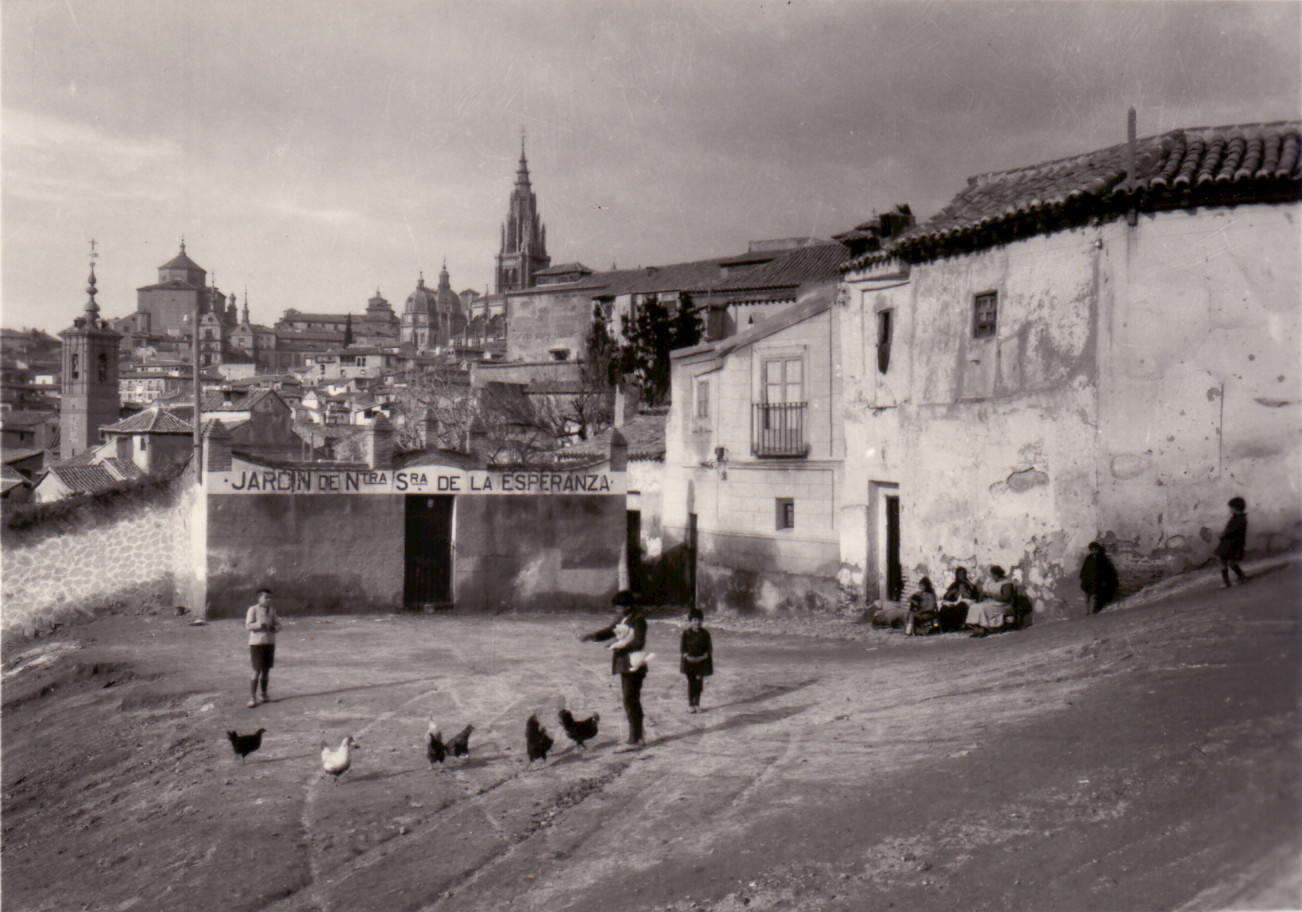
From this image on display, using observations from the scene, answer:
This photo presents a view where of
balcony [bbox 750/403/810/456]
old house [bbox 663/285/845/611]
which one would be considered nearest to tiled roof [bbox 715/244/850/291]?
old house [bbox 663/285/845/611]

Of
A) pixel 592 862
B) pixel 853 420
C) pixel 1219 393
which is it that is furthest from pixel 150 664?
pixel 1219 393

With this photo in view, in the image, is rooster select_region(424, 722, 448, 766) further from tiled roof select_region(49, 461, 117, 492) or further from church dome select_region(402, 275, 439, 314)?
church dome select_region(402, 275, 439, 314)

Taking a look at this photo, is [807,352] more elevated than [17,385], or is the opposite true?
[17,385]

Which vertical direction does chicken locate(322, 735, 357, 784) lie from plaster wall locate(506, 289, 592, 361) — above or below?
below

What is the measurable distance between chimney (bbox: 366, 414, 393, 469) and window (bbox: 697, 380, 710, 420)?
6.97 meters

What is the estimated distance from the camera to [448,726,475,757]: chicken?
36.2 feet

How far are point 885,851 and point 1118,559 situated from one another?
30.6 ft

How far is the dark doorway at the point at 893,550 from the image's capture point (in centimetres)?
2080

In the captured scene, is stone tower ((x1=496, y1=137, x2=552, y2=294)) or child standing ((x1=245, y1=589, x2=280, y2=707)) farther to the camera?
stone tower ((x1=496, y1=137, x2=552, y2=294))

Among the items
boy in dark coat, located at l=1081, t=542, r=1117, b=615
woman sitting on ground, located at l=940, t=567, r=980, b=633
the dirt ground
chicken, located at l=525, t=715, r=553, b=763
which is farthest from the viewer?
woman sitting on ground, located at l=940, t=567, r=980, b=633

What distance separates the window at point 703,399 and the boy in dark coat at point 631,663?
46.6ft

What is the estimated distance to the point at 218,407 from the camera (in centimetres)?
5272

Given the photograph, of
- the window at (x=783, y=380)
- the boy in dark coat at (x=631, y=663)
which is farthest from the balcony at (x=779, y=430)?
the boy in dark coat at (x=631, y=663)

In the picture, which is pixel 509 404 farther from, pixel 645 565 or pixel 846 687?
pixel 846 687
